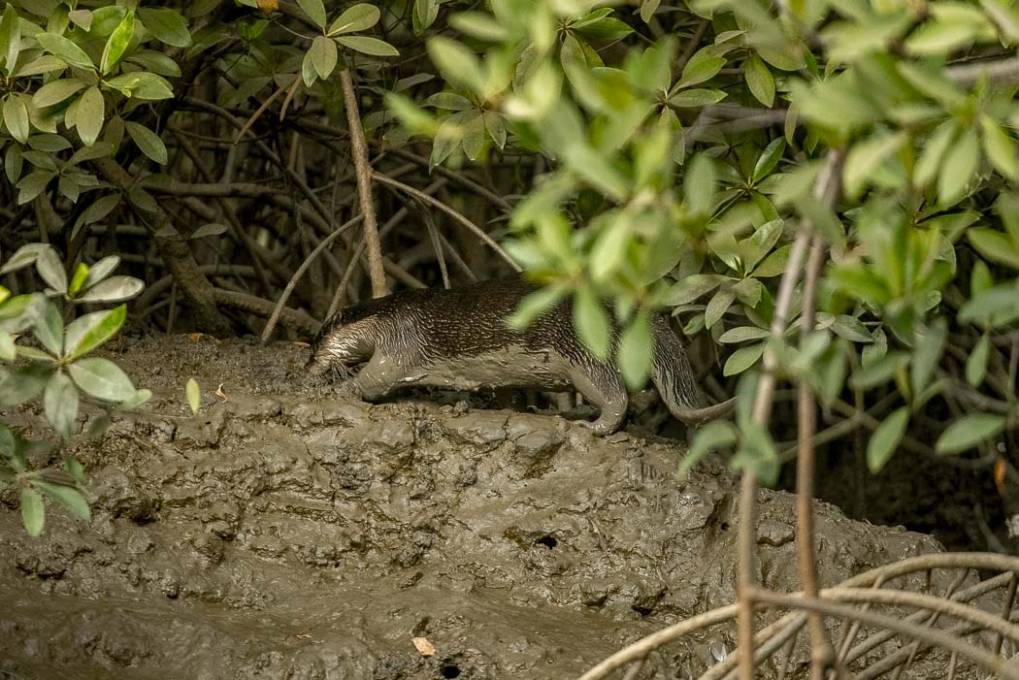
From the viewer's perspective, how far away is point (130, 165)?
14.7 feet

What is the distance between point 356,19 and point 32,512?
5.44 feet

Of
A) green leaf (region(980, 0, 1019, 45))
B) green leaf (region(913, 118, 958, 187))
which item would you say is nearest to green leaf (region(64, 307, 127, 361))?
green leaf (region(913, 118, 958, 187))

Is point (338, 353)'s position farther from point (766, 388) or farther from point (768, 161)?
point (766, 388)

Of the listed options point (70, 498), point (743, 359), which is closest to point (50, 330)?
point (70, 498)

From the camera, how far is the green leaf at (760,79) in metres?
3.33

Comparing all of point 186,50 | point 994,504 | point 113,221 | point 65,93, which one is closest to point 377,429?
point 65,93

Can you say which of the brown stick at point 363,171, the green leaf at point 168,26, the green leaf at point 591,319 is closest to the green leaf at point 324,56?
the green leaf at point 168,26

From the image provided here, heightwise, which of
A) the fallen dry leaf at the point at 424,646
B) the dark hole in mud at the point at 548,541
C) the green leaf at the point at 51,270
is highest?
the green leaf at the point at 51,270

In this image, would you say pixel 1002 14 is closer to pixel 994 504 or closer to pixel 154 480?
pixel 154 480

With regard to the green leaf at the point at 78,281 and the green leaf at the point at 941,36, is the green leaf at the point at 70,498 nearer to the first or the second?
the green leaf at the point at 78,281

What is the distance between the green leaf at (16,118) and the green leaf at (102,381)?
1095 mm

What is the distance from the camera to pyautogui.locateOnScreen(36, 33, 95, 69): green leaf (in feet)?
9.74

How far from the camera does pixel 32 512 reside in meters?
2.28

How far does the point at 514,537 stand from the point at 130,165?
192 cm
